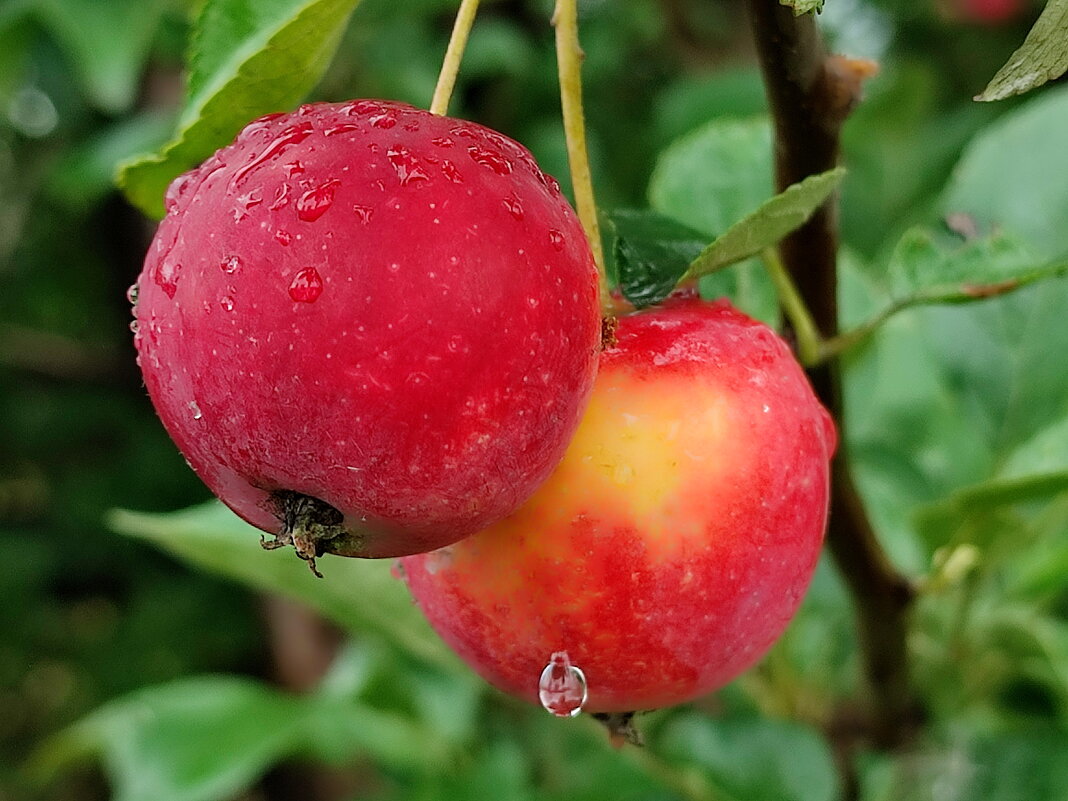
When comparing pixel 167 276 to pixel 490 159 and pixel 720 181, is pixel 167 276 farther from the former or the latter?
pixel 720 181

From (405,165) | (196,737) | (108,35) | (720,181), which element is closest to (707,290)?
(720,181)

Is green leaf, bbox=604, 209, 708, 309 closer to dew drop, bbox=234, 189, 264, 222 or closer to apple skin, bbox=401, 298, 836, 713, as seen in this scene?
apple skin, bbox=401, 298, 836, 713

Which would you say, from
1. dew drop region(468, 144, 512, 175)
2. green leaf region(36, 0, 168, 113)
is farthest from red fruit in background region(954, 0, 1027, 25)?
dew drop region(468, 144, 512, 175)

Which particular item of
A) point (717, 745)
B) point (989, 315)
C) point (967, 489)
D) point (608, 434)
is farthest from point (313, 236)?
point (989, 315)

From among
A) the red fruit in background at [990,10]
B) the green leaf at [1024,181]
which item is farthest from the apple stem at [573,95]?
the red fruit in background at [990,10]

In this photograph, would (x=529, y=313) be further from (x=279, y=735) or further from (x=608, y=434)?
(x=279, y=735)

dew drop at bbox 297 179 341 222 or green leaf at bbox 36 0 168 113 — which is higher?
dew drop at bbox 297 179 341 222
